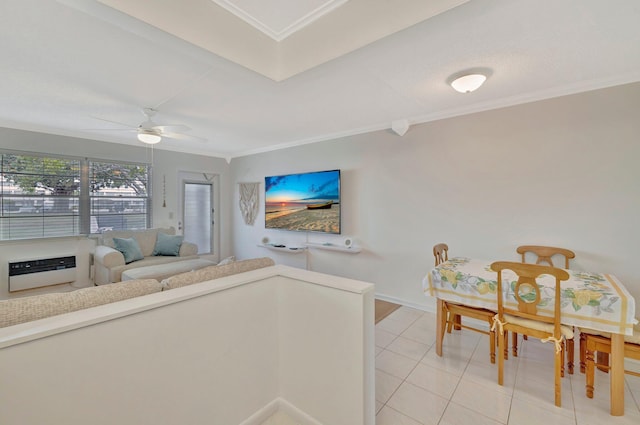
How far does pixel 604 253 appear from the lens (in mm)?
2420

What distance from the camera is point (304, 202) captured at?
4.46m

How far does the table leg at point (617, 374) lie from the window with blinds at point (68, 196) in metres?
5.94

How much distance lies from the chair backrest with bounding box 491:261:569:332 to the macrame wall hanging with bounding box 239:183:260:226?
4.31 metres

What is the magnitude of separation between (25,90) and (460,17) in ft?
12.5

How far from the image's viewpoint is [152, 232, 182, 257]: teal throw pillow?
14.5 feet

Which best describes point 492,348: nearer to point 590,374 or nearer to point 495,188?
point 590,374

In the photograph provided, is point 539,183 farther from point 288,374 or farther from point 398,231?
point 288,374

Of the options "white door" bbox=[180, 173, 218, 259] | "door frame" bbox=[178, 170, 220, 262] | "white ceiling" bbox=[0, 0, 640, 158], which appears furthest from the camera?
"door frame" bbox=[178, 170, 220, 262]

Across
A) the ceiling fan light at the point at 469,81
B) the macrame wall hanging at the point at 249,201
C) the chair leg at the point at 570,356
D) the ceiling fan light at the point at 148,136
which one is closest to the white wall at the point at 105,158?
the macrame wall hanging at the point at 249,201

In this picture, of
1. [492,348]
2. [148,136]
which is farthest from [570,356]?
[148,136]

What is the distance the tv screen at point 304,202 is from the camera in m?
4.11

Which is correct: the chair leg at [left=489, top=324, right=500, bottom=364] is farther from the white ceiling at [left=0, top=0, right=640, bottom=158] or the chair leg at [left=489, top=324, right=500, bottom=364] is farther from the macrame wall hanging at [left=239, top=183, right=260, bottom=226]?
the macrame wall hanging at [left=239, top=183, right=260, bottom=226]

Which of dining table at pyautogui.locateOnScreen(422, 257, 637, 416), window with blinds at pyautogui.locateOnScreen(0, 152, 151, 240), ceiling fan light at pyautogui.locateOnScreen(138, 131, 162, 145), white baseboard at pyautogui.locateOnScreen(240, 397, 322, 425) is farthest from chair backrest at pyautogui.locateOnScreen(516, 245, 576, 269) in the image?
window with blinds at pyautogui.locateOnScreen(0, 152, 151, 240)

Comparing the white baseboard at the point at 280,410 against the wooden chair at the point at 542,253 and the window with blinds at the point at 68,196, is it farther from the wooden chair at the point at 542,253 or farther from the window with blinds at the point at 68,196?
the window with blinds at the point at 68,196
